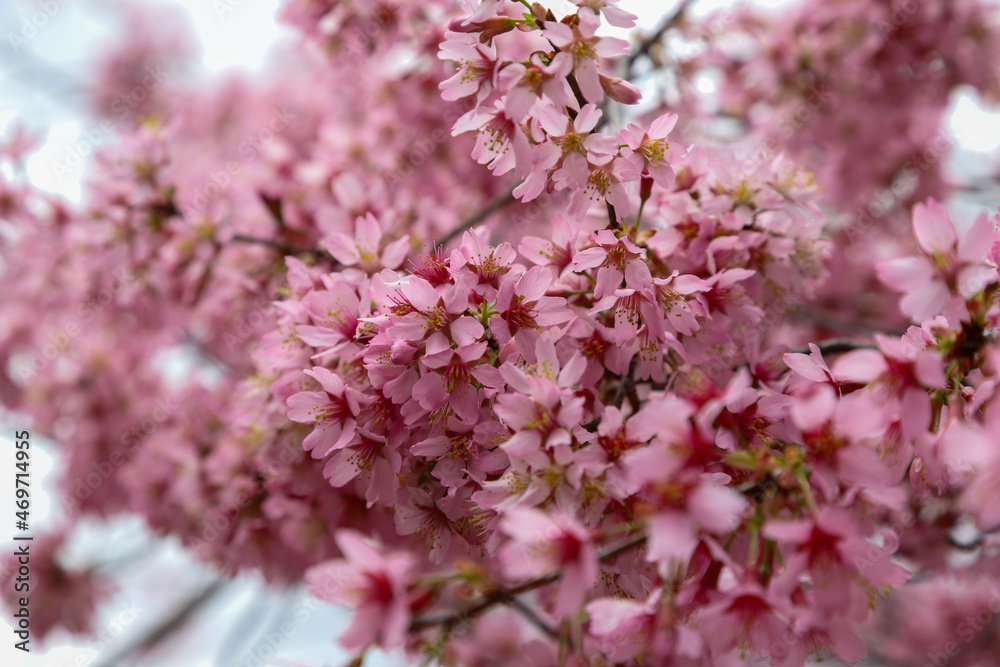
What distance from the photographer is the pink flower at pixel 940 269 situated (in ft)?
3.25

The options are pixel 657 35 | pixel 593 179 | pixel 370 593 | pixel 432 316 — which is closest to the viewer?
pixel 370 593

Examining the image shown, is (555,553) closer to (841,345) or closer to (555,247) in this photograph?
(555,247)

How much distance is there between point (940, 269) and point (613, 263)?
56 centimetres

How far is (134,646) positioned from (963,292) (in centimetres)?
495

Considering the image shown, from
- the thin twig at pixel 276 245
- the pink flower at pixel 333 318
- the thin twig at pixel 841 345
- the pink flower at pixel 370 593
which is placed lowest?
the thin twig at pixel 841 345

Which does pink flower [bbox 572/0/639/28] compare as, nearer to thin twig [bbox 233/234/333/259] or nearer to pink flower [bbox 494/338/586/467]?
pink flower [bbox 494/338/586/467]

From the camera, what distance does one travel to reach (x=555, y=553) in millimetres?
874

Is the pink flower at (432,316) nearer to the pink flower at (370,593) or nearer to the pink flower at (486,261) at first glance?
the pink flower at (486,261)

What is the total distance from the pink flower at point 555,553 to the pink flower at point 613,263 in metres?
0.51

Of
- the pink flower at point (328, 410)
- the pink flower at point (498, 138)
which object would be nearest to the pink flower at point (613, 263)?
the pink flower at point (498, 138)

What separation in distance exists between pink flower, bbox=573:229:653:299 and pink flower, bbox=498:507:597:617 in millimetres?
508

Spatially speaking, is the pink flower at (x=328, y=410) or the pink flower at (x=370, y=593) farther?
the pink flower at (x=328, y=410)

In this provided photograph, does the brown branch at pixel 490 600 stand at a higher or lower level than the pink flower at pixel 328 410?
lower

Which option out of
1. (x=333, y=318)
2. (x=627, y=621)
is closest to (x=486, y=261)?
(x=333, y=318)
